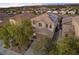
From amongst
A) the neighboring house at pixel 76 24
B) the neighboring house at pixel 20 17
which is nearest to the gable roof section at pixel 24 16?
the neighboring house at pixel 20 17

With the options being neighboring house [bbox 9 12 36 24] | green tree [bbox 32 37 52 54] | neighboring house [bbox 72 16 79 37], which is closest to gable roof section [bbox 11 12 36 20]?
neighboring house [bbox 9 12 36 24]

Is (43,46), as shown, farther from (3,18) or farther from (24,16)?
(3,18)

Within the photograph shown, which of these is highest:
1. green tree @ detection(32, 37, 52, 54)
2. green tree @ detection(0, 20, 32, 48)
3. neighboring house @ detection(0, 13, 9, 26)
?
neighboring house @ detection(0, 13, 9, 26)

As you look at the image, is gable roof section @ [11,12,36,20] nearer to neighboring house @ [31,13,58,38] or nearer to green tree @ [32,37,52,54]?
neighboring house @ [31,13,58,38]

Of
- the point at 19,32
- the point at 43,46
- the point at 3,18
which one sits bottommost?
the point at 43,46

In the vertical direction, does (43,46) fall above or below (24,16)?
below

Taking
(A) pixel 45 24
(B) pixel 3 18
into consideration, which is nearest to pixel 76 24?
(A) pixel 45 24
